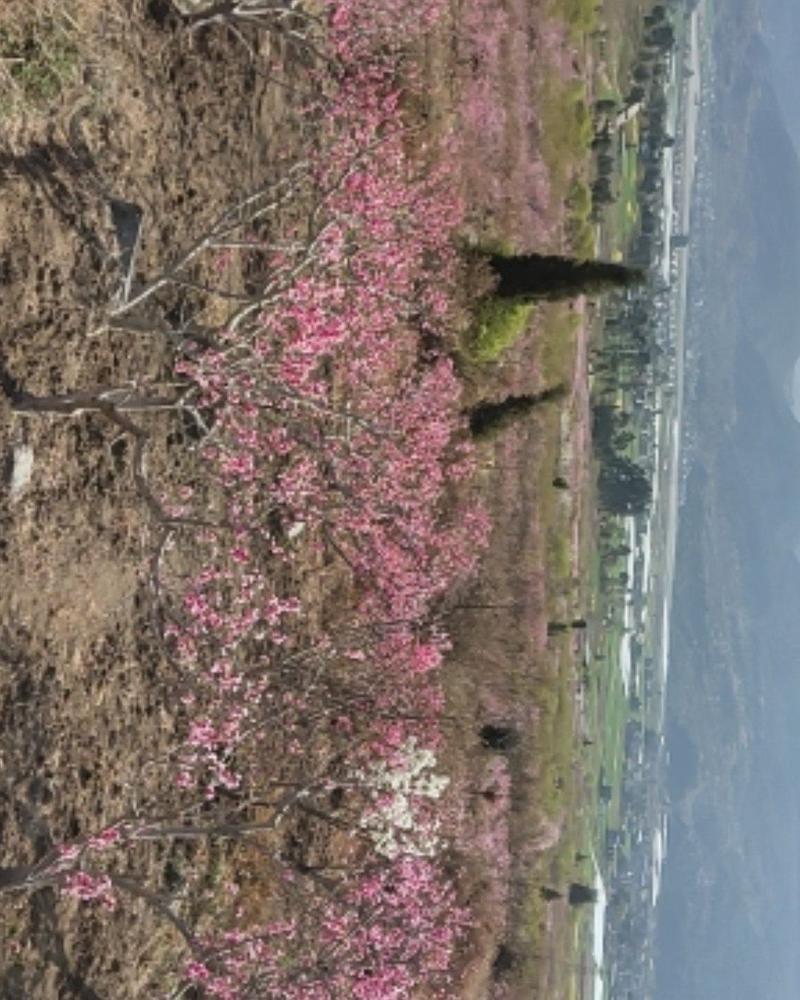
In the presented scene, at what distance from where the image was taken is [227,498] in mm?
13148

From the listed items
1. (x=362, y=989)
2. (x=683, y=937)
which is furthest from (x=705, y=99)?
(x=683, y=937)

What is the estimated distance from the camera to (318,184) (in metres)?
13.8

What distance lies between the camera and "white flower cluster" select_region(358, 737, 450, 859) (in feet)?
48.2

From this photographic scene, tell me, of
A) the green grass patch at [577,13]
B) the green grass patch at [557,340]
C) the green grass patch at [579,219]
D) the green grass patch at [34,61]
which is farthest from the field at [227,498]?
the green grass patch at [577,13]

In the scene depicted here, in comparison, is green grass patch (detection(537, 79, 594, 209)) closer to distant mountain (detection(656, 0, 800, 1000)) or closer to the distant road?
the distant road

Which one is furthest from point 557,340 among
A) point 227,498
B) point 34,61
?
point 34,61

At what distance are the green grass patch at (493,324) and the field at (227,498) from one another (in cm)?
6

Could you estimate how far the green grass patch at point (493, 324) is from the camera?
20391 millimetres

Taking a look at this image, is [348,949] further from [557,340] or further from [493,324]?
[557,340]

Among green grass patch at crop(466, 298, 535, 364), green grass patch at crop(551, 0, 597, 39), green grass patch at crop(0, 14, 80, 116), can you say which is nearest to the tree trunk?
green grass patch at crop(466, 298, 535, 364)

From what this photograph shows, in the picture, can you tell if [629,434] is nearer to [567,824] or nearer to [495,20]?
[567,824]

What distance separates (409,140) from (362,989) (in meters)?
11.4

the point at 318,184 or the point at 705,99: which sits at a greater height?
the point at 705,99

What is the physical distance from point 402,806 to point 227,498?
443 centimetres
